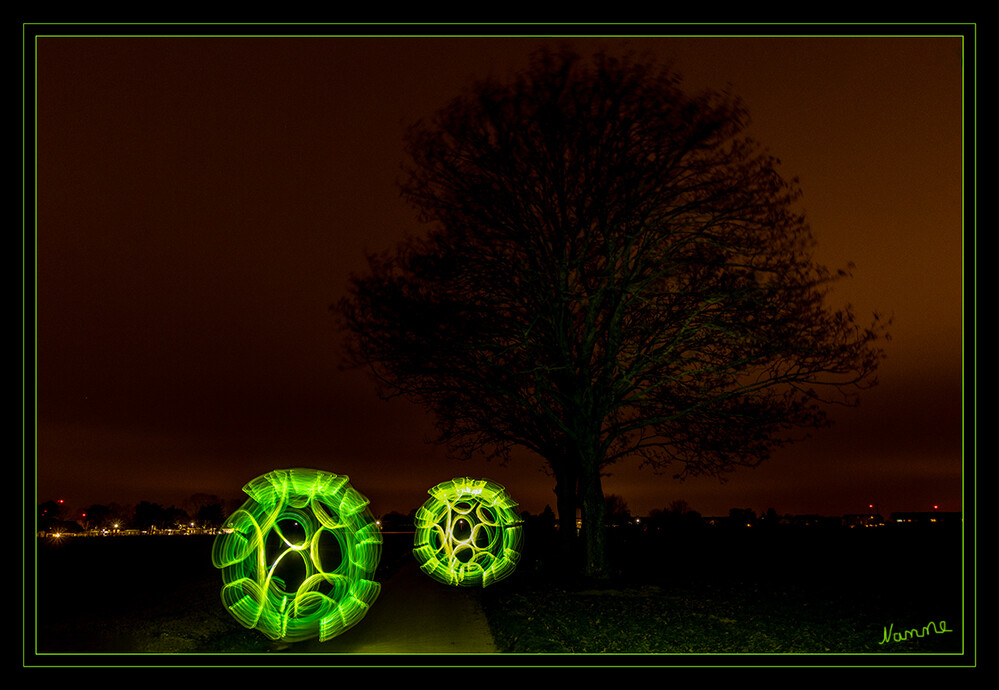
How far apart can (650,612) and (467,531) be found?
7505 millimetres

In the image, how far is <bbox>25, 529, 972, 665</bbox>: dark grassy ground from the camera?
12.4 m

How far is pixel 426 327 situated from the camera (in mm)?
21703

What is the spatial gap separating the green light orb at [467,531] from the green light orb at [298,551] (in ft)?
32.9

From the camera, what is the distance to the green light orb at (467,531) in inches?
859

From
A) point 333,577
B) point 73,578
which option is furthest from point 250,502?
point 73,578

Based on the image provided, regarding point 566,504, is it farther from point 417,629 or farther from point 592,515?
point 417,629

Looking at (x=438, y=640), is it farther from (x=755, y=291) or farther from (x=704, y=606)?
(x=755, y=291)

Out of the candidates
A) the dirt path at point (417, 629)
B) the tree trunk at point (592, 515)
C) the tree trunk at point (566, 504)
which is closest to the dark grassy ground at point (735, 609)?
the dirt path at point (417, 629)

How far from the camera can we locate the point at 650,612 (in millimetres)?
16312

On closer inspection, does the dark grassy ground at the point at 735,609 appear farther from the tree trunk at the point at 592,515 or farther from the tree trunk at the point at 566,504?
the tree trunk at the point at 566,504

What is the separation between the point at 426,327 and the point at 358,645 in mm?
10217
